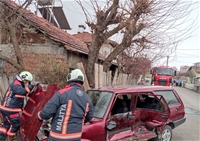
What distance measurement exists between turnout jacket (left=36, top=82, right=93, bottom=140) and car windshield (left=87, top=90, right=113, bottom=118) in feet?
3.58

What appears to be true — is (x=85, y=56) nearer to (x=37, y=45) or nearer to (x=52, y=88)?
(x=37, y=45)

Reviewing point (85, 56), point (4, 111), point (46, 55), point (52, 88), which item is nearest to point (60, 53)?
point (46, 55)

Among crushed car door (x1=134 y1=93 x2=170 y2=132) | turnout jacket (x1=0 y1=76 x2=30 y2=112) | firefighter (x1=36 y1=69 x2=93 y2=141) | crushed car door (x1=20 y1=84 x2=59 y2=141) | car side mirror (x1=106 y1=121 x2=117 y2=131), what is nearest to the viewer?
firefighter (x1=36 y1=69 x2=93 y2=141)

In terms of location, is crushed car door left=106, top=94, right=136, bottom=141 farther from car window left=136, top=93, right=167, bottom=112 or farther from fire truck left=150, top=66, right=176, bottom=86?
fire truck left=150, top=66, right=176, bottom=86

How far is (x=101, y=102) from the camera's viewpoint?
4137mm

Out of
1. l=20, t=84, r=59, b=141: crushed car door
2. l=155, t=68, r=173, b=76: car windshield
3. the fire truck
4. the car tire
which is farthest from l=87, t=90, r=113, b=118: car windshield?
l=155, t=68, r=173, b=76: car windshield

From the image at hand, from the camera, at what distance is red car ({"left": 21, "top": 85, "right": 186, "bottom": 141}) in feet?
11.1

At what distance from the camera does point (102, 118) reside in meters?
3.71

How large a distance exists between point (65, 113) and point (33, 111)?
1064mm

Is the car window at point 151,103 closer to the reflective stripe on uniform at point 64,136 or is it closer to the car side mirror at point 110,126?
the car side mirror at point 110,126

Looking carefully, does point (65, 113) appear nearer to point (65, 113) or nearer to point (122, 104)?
point (65, 113)

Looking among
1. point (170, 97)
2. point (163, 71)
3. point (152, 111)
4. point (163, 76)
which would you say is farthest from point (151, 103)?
point (163, 71)

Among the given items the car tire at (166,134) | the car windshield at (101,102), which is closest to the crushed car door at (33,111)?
the car windshield at (101,102)

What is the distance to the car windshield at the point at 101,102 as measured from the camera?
387cm
